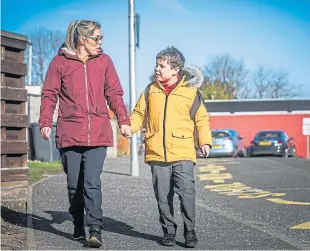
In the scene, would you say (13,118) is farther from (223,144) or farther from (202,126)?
(223,144)

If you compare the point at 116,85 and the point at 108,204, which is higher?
the point at 116,85

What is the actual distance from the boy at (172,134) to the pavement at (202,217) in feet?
1.12

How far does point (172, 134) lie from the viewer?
5410 millimetres

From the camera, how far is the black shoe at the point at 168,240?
17.3 ft

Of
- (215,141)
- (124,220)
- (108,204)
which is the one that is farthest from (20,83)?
(215,141)

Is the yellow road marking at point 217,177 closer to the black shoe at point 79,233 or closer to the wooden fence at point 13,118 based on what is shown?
the wooden fence at point 13,118

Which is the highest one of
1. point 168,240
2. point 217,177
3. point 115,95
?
point 115,95

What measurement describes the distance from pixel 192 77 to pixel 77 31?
1.12m

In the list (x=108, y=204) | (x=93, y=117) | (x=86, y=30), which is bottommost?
(x=108, y=204)

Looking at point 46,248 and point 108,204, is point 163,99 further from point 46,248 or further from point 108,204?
point 108,204

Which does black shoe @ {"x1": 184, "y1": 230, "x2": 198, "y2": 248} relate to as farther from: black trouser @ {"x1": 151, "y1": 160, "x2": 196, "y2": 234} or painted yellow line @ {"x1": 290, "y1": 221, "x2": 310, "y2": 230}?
painted yellow line @ {"x1": 290, "y1": 221, "x2": 310, "y2": 230}

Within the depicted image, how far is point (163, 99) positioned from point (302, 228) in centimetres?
208

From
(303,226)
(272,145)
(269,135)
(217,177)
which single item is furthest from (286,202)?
(269,135)

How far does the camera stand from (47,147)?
24750 millimetres
